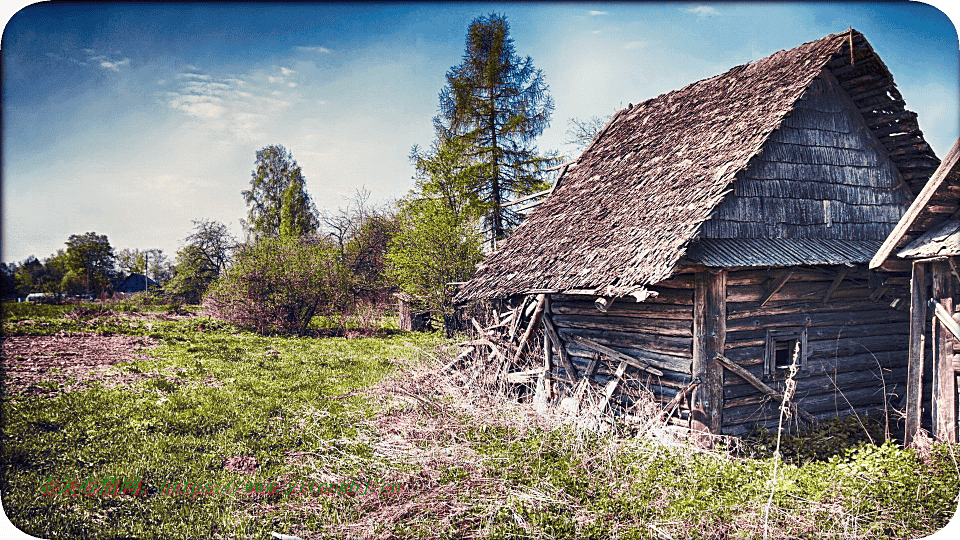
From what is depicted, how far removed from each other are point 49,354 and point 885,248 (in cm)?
1535

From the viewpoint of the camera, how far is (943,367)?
559cm

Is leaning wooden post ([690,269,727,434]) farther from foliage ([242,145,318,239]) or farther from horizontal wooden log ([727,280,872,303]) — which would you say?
foliage ([242,145,318,239])

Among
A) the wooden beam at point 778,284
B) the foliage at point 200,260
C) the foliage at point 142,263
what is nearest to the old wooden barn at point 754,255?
the wooden beam at point 778,284

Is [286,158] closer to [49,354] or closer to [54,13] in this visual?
[49,354]

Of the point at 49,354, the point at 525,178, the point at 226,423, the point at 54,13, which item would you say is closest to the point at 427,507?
the point at 226,423

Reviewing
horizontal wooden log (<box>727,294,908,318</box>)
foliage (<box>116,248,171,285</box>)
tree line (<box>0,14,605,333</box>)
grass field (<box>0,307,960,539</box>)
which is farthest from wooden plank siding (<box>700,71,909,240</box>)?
foliage (<box>116,248,171,285</box>)

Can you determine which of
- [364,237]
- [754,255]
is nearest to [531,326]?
[754,255]

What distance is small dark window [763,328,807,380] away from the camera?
23.6 ft

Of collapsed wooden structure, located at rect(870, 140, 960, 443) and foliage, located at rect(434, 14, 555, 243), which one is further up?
foliage, located at rect(434, 14, 555, 243)

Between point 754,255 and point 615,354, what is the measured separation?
228 centimetres

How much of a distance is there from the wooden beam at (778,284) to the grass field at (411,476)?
185cm

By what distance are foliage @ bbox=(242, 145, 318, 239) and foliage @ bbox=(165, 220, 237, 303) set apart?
9.58 feet

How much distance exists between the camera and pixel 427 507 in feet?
15.9

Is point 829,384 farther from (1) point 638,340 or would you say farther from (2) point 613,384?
(2) point 613,384
